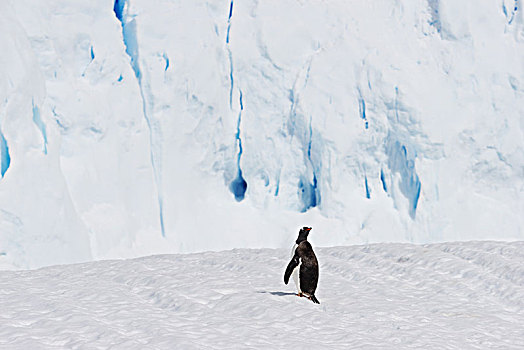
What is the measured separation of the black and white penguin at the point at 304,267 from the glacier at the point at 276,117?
6.26 m

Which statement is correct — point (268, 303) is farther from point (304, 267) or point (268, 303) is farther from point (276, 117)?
point (276, 117)

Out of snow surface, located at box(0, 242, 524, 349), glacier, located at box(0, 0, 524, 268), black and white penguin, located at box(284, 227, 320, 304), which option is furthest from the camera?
glacier, located at box(0, 0, 524, 268)

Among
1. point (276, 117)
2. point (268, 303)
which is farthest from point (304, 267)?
point (276, 117)

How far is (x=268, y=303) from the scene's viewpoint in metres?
4.38

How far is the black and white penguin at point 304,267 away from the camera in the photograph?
4391 mm

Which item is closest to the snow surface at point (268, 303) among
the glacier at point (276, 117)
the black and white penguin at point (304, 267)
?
the black and white penguin at point (304, 267)

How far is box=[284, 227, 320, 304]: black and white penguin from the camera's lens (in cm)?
439

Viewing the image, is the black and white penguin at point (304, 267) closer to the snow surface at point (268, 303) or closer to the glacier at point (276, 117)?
the snow surface at point (268, 303)

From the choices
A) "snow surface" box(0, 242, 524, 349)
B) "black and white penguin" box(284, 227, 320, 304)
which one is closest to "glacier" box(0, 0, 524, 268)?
"snow surface" box(0, 242, 524, 349)

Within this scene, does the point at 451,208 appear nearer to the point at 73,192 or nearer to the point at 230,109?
the point at 230,109

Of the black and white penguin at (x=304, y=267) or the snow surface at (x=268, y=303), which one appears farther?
the black and white penguin at (x=304, y=267)

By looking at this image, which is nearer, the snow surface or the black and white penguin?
the snow surface

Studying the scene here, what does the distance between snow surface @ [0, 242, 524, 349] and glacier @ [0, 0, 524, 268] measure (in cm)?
444

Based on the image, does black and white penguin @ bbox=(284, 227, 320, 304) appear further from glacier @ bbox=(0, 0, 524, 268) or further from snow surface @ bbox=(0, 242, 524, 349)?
glacier @ bbox=(0, 0, 524, 268)
